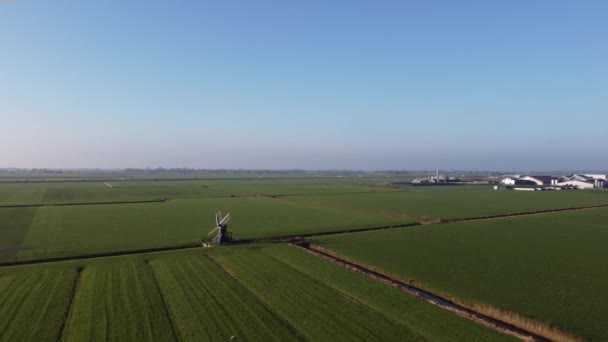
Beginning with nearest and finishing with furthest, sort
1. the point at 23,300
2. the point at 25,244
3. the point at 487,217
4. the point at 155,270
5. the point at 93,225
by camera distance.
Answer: the point at 23,300 < the point at 155,270 < the point at 25,244 < the point at 93,225 < the point at 487,217

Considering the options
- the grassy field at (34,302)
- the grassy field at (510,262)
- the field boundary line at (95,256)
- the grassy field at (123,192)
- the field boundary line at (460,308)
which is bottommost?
the field boundary line at (460,308)

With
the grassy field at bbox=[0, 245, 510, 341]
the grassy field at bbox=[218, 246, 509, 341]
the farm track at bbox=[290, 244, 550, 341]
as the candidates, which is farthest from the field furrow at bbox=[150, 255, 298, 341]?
the farm track at bbox=[290, 244, 550, 341]

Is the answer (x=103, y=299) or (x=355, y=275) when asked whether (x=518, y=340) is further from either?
(x=103, y=299)

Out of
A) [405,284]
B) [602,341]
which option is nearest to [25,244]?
[405,284]

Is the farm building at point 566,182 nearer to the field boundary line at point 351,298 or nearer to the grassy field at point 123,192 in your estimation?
the grassy field at point 123,192

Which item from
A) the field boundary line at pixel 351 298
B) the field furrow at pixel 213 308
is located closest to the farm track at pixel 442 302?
the field boundary line at pixel 351 298

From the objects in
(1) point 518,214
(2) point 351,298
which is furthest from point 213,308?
(1) point 518,214
